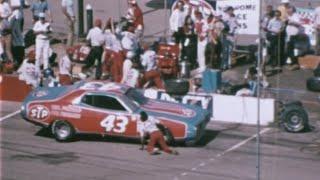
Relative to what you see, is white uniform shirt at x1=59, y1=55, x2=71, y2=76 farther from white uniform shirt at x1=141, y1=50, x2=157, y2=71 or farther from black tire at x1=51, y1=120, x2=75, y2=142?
black tire at x1=51, y1=120, x2=75, y2=142

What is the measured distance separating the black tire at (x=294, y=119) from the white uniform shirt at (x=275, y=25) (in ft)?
14.5

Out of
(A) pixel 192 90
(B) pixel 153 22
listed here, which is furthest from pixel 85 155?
(B) pixel 153 22

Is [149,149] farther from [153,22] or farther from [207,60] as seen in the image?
[153,22]

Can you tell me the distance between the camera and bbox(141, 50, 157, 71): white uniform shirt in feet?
80.9

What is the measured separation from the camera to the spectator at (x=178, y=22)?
88.0 ft

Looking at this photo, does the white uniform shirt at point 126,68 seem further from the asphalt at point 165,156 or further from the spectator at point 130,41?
the asphalt at point 165,156

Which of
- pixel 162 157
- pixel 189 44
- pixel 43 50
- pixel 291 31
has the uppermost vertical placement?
pixel 291 31

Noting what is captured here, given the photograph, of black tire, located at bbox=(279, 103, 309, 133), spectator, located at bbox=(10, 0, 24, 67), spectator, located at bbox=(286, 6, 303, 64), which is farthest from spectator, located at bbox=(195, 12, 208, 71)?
spectator, located at bbox=(10, 0, 24, 67)

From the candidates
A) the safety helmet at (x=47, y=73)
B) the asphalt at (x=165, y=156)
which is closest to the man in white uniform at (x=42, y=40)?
the safety helmet at (x=47, y=73)

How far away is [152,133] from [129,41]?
5572mm

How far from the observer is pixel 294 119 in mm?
22078

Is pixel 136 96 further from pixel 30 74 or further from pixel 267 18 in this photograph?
pixel 267 18

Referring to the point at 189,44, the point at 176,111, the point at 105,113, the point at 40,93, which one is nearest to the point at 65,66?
the point at 40,93

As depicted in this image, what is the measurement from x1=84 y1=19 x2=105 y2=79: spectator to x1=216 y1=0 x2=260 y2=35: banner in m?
3.78
